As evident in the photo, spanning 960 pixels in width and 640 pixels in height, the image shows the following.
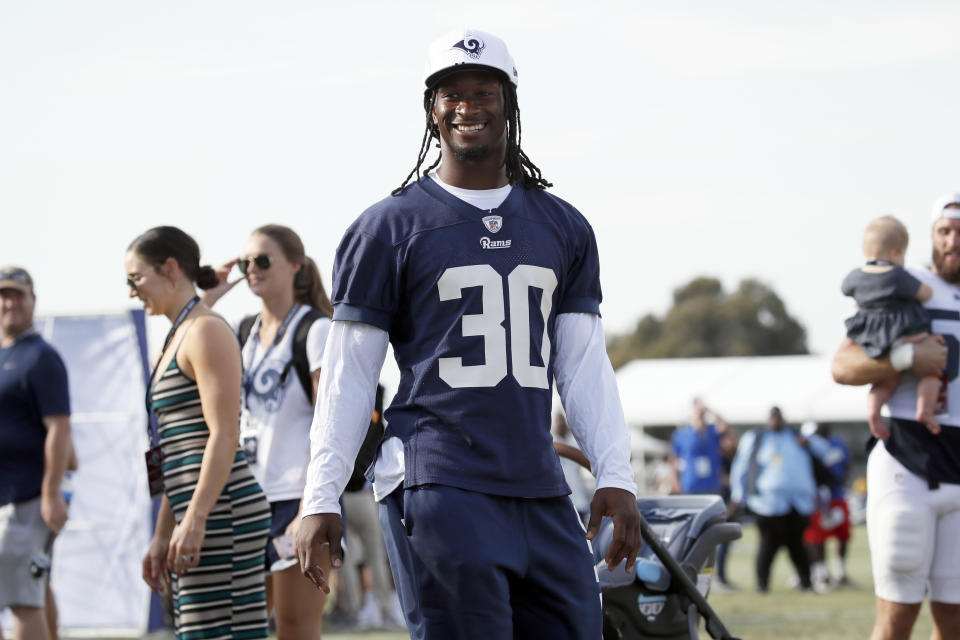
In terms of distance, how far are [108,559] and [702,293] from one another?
84.4m

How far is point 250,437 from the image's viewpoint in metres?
5.81

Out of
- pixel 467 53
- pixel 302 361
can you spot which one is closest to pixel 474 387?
pixel 467 53

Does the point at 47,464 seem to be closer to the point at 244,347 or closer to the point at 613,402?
the point at 244,347

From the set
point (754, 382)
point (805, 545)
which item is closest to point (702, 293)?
point (754, 382)

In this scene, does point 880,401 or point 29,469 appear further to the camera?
point 29,469

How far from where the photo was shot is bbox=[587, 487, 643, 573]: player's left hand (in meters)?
3.51

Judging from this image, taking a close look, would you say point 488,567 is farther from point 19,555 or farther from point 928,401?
point 19,555

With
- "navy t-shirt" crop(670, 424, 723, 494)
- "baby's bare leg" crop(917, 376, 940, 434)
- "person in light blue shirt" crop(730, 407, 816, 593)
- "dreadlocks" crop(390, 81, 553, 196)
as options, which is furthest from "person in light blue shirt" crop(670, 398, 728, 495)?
"dreadlocks" crop(390, 81, 553, 196)

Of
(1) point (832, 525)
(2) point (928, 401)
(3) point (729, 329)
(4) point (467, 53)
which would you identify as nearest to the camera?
(4) point (467, 53)

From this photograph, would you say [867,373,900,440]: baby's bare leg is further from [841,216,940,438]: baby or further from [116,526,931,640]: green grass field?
[116,526,931,640]: green grass field

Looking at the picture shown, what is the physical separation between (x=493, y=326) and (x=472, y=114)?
548 mm

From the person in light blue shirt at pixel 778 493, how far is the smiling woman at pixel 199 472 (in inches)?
430

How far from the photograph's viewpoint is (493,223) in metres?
3.54

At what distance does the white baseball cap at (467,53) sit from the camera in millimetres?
3578
